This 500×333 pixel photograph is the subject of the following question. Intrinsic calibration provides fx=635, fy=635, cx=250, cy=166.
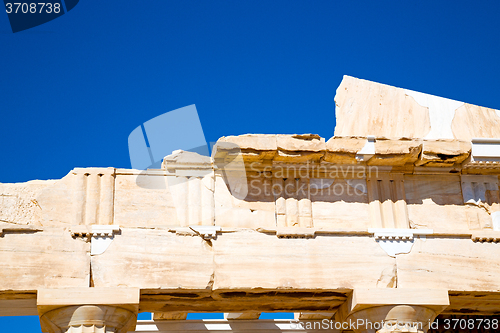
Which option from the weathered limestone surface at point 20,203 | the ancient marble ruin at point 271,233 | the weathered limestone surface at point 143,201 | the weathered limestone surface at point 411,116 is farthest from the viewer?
the weathered limestone surface at point 411,116

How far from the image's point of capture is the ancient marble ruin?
772 cm

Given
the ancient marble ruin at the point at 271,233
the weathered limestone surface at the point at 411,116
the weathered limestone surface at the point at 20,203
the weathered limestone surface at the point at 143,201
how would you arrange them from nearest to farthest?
the ancient marble ruin at the point at 271,233 < the weathered limestone surface at the point at 20,203 < the weathered limestone surface at the point at 143,201 < the weathered limestone surface at the point at 411,116

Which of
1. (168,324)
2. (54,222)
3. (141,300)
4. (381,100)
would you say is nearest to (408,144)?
(381,100)

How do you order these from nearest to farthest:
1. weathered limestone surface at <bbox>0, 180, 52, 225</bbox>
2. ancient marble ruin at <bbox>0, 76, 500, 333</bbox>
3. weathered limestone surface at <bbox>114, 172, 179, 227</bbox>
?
1. ancient marble ruin at <bbox>0, 76, 500, 333</bbox>
2. weathered limestone surface at <bbox>0, 180, 52, 225</bbox>
3. weathered limestone surface at <bbox>114, 172, 179, 227</bbox>

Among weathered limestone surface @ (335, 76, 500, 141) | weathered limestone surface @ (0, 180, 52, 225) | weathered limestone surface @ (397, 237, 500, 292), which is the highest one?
weathered limestone surface @ (335, 76, 500, 141)

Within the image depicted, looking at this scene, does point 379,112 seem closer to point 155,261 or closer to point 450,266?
point 450,266

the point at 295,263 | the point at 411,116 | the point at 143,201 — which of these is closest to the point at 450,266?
the point at 295,263

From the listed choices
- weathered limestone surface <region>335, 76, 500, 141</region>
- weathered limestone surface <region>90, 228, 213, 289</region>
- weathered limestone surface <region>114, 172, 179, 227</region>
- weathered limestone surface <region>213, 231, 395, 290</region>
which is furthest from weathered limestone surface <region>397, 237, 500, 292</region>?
weathered limestone surface <region>114, 172, 179, 227</region>

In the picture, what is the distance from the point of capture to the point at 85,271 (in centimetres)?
768

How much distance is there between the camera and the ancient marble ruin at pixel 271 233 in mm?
7723

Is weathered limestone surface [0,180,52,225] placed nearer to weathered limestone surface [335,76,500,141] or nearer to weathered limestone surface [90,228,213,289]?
weathered limestone surface [90,228,213,289]

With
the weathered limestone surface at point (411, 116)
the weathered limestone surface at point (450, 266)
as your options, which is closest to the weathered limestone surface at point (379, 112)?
the weathered limestone surface at point (411, 116)

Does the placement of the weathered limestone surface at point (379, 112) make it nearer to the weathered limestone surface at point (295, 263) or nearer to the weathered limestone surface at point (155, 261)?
the weathered limestone surface at point (295, 263)

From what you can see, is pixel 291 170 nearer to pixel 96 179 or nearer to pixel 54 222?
pixel 96 179
